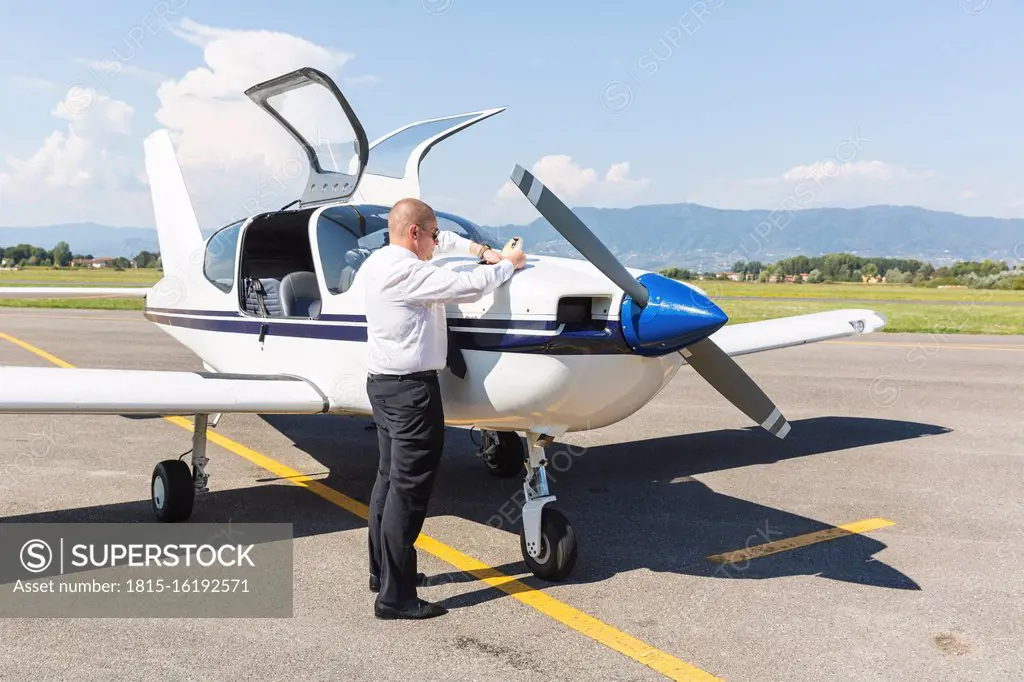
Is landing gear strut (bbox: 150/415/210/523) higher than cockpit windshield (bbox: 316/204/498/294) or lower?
lower

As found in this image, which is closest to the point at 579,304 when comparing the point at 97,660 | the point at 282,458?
the point at 97,660

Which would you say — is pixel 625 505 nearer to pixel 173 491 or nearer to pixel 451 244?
pixel 451 244

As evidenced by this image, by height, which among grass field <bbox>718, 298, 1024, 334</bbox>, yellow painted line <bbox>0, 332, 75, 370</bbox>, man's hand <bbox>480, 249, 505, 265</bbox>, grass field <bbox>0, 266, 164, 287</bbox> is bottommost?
grass field <bbox>0, 266, 164, 287</bbox>

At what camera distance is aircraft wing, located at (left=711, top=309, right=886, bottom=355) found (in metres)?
7.95

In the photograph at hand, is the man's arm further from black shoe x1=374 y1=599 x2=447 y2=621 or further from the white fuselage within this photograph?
black shoe x1=374 y1=599 x2=447 y2=621

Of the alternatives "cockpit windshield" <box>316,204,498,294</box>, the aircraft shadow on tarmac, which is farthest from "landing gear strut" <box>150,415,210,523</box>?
"cockpit windshield" <box>316,204,498,294</box>

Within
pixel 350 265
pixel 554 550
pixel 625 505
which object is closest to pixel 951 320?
pixel 625 505

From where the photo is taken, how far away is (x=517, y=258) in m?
4.18

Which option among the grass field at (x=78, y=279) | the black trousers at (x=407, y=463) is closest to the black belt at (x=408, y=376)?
the black trousers at (x=407, y=463)

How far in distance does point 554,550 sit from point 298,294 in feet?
10.6

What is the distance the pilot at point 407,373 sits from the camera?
3.91m

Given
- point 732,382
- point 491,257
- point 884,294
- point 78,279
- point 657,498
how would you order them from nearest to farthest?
1. point 491,257
2. point 732,382
3. point 657,498
4. point 884,294
5. point 78,279

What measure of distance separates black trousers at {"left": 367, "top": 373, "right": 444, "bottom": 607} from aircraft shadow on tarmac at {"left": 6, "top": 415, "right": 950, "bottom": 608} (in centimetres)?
37

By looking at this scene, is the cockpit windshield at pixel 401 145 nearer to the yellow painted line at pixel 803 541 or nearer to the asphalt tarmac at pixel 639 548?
the asphalt tarmac at pixel 639 548
